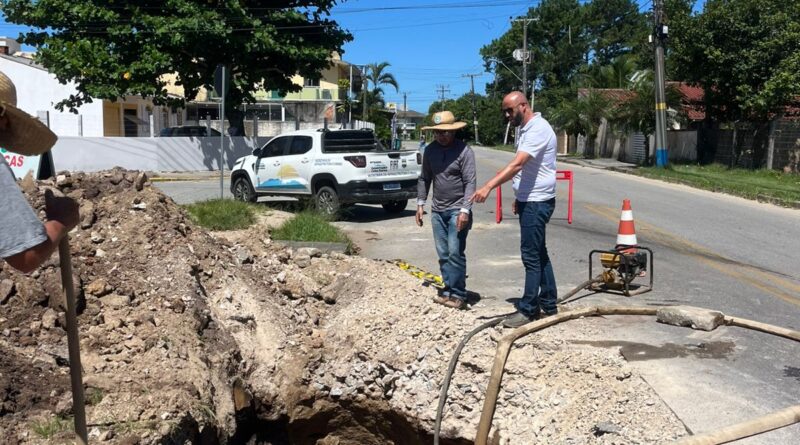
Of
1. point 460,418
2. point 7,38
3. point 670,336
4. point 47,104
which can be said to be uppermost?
point 7,38

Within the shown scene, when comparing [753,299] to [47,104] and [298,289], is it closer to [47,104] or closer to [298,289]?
[298,289]

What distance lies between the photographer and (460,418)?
5.32 meters

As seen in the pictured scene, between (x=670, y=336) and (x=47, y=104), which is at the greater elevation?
(x=47, y=104)

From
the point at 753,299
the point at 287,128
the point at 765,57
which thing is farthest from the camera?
the point at 287,128

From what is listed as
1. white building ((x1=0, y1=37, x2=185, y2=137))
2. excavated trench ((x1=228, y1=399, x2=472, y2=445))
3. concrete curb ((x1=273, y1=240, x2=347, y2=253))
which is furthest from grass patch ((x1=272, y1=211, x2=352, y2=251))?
white building ((x1=0, y1=37, x2=185, y2=137))

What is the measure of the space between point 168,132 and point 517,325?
97.2 feet

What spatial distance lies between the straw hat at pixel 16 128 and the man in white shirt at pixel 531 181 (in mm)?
3709

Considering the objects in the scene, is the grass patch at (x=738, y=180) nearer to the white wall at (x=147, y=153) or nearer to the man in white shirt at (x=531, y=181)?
the man in white shirt at (x=531, y=181)

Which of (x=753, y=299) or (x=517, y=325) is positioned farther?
(x=753, y=299)

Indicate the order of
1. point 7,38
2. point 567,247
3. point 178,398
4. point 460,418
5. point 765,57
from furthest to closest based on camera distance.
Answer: point 7,38
point 765,57
point 567,247
point 460,418
point 178,398

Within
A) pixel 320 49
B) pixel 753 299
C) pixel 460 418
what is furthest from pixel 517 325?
pixel 320 49

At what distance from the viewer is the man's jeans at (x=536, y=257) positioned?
5949 millimetres

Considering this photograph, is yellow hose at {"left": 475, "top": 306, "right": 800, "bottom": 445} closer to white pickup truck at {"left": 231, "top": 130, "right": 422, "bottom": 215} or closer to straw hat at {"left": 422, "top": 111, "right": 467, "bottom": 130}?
straw hat at {"left": 422, "top": 111, "right": 467, "bottom": 130}

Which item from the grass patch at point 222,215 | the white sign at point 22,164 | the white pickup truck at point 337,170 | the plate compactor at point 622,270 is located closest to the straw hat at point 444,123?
the plate compactor at point 622,270
